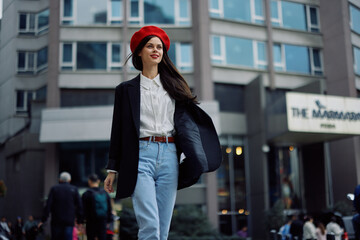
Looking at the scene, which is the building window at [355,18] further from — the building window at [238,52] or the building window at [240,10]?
the building window at [240,10]

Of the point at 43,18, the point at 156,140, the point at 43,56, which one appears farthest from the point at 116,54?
the point at 156,140

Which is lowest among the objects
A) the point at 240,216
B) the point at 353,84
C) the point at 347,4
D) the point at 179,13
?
the point at 240,216

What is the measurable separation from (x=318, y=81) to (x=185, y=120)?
1839 cm

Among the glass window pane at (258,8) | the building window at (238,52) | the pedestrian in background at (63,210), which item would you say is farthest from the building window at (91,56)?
the pedestrian in background at (63,210)

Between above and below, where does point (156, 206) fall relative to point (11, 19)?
below

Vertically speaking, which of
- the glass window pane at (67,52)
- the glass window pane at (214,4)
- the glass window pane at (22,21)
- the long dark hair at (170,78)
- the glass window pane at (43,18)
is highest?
the glass window pane at (214,4)

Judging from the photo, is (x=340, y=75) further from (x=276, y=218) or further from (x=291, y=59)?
(x=291, y=59)

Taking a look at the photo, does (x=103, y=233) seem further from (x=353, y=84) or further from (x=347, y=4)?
(x=353, y=84)

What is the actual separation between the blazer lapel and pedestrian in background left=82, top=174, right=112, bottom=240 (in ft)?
15.9

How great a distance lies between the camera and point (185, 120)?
332cm

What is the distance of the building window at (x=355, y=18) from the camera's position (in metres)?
11.3

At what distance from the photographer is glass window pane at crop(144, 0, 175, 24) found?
2261 cm

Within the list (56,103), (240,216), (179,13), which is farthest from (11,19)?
(240,216)

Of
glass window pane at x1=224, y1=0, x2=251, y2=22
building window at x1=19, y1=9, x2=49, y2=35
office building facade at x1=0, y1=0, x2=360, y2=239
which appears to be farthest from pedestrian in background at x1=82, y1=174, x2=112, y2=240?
glass window pane at x1=224, y1=0, x2=251, y2=22
